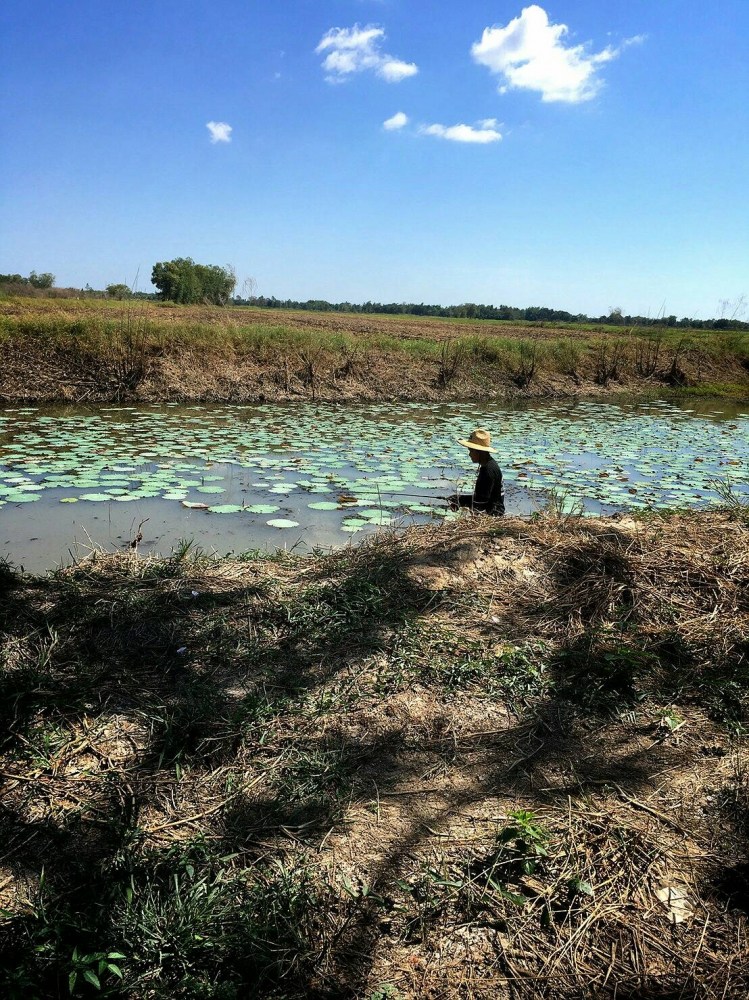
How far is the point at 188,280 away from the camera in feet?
159

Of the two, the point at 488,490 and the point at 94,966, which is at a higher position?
the point at 488,490

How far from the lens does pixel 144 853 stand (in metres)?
1.79

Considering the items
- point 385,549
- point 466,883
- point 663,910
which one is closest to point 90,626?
A: point 385,549

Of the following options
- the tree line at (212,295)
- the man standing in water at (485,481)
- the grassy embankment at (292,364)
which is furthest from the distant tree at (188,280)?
the man standing in water at (485,481)

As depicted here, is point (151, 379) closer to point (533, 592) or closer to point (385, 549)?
point (385, 549)

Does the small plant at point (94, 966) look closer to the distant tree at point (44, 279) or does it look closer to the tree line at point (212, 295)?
the tree line at point (212, 295)

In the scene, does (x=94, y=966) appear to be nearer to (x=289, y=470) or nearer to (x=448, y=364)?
(x=289, y=470)

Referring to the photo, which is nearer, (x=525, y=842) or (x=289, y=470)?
(x=525, y=842)

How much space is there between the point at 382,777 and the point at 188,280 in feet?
169

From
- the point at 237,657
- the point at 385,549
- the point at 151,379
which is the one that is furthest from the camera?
the point at 151,379

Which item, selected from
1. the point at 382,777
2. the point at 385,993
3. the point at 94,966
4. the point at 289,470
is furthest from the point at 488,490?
the point at 94,966

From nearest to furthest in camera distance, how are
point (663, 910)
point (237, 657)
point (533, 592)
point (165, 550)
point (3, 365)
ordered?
1. point (663, 910)
2. point (237, 657)
3. point (533, 592)
4. point (165, 550)
5. point (3, 365)

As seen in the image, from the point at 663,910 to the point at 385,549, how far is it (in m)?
2.32

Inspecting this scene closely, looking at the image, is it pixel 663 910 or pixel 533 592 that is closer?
pixel 663 910
